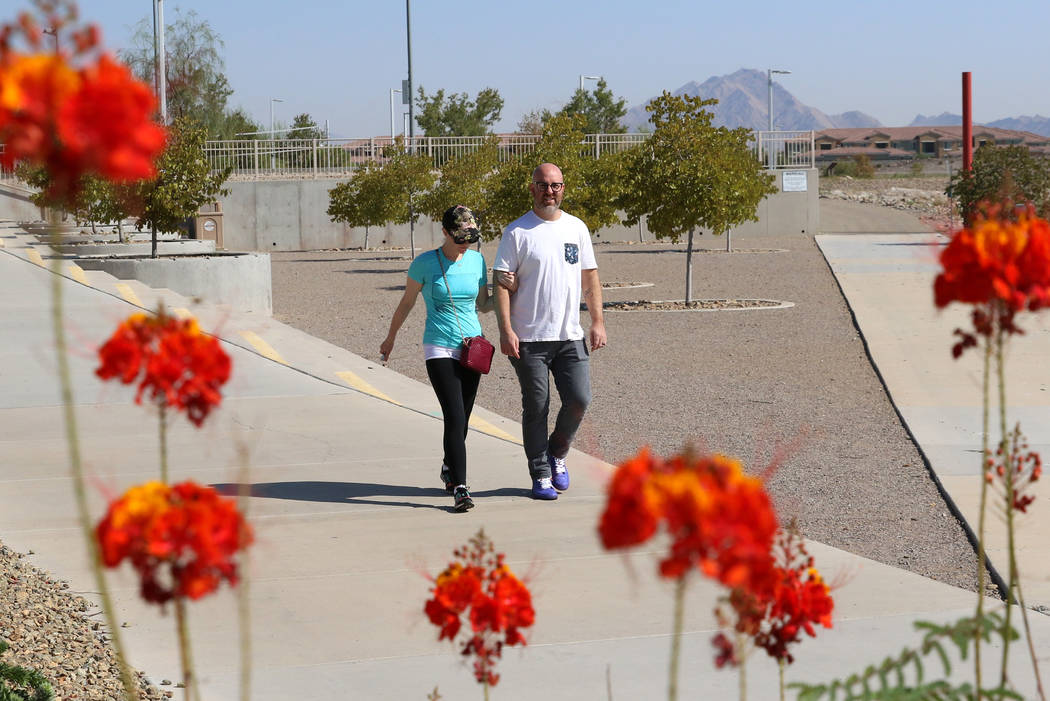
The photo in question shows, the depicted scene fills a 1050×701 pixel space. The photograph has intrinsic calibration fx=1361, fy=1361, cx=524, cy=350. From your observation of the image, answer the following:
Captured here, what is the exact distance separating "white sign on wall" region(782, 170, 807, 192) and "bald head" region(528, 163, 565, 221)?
40311mm

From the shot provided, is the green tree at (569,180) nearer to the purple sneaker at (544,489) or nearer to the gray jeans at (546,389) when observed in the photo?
the gray jeans at (546,389)

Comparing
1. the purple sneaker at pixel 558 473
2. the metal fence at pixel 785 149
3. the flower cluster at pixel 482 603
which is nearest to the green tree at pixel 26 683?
the flower cluster at pixel 482 603

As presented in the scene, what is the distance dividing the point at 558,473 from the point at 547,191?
4.91 ft

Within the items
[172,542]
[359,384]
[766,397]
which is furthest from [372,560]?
[766,397]

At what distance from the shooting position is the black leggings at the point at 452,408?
6.88 metres

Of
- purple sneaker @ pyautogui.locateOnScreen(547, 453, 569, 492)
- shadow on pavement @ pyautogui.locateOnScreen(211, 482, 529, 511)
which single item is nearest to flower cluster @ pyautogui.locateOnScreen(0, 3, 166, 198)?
shadow on pavement @ pyautogui.locateOnScreen(211, 482, 529, 511)

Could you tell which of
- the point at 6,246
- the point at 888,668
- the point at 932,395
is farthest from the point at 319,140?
the point at 888,668

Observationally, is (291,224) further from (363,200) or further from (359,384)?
(359,384)

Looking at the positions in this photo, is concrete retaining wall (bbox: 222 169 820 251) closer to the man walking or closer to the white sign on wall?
the white sign on wall

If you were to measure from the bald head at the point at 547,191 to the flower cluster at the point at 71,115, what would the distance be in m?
5.76

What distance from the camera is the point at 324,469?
7.80 m

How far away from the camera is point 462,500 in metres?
6.79

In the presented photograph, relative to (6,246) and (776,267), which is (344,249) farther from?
(6,246)

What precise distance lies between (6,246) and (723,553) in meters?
21.7
